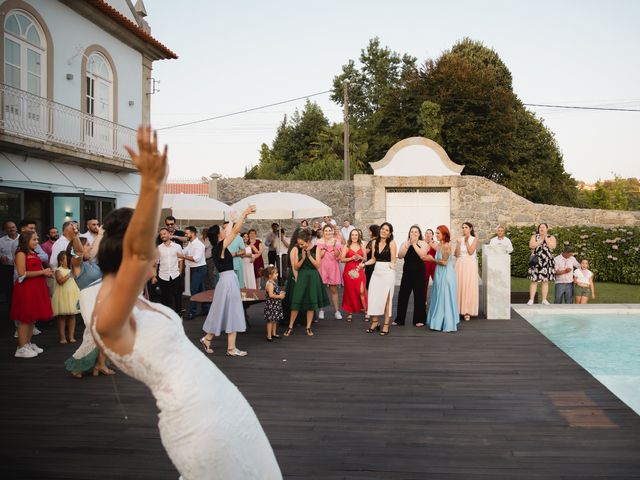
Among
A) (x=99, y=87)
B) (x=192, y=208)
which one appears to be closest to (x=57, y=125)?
(x=99, y=87)

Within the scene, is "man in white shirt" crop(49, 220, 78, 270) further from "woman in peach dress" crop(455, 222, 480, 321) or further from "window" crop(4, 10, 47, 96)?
"window" crop(4, 10, 47, 96)

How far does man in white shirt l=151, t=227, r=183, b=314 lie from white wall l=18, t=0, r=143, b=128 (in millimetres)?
8580

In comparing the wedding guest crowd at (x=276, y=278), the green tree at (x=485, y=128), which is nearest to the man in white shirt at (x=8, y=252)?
the wedding guest crowd at (x=276, y=278)

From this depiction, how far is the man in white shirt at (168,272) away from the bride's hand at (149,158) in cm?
879

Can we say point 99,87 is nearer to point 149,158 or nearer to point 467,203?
point 467,203

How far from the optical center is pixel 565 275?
12.1 m

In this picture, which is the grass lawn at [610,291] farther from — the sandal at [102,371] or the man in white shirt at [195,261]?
the sandal at [102,371]

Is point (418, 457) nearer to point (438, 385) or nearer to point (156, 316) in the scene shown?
point (438, 385)

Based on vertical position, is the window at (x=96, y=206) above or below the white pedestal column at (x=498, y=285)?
above

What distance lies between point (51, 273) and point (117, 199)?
12.1 meters

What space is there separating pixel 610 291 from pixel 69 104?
628 inches

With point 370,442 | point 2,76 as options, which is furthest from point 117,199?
point 370,442

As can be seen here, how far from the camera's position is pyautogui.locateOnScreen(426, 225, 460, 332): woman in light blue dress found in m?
9.90

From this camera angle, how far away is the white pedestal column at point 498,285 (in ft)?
36.1
